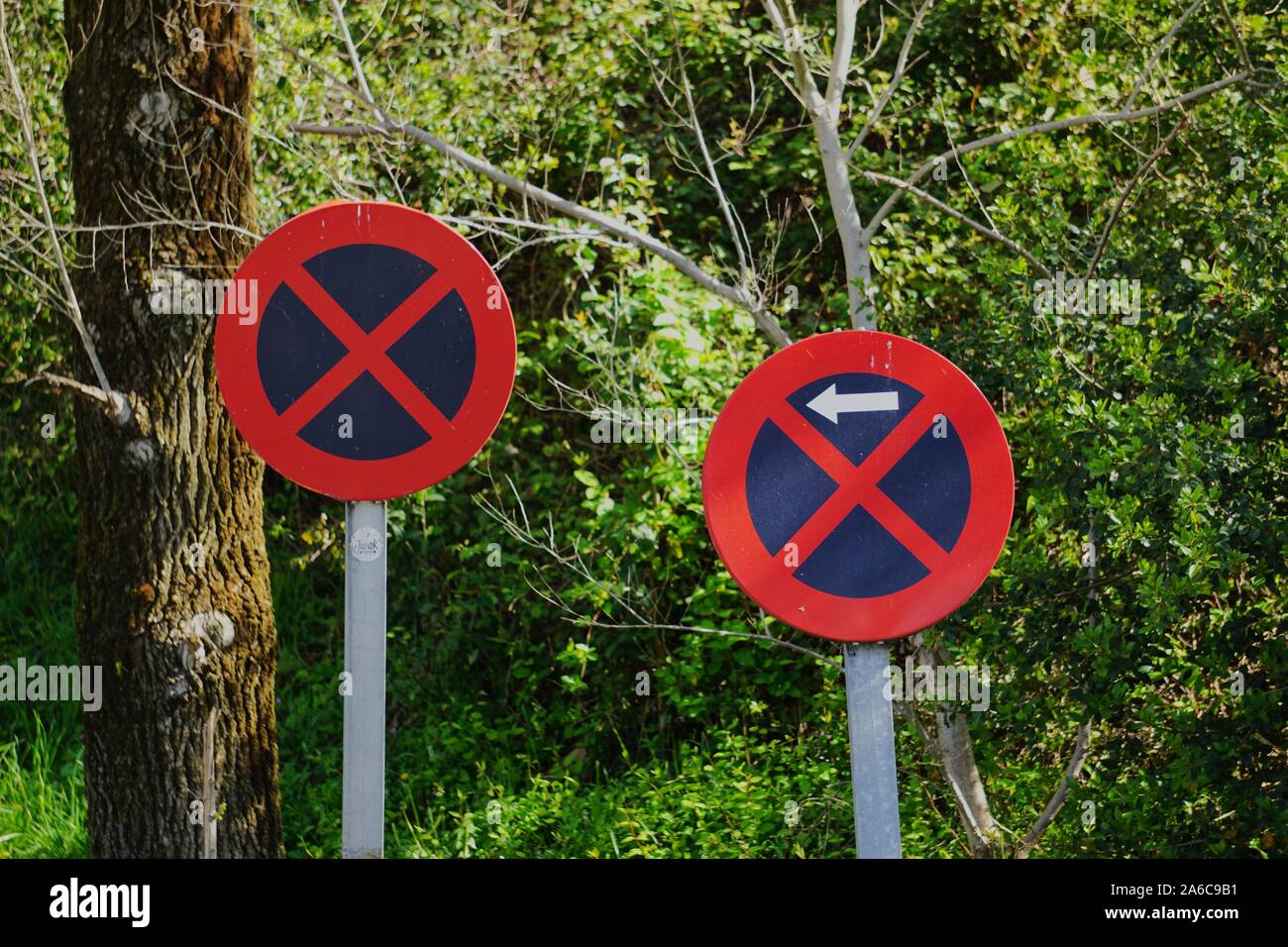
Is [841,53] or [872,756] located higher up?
[841,53]

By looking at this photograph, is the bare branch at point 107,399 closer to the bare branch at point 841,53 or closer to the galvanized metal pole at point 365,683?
the galvanized metal pole at point 365,683

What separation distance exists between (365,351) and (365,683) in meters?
0.75

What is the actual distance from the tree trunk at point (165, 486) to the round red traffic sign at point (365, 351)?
1.74 metres

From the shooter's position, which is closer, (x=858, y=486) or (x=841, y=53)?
(x=858, y=486)

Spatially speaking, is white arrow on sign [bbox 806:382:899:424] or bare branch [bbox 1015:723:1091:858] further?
bare branch [bbox 1015:723:1091:858]

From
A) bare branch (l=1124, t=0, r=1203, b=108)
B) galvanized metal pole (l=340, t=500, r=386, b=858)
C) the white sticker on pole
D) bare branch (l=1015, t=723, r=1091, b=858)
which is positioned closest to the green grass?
galvanized metal pole (l=340, t=500, r=386, b=858)

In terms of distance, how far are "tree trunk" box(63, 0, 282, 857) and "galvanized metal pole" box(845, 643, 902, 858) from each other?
8.55 feet

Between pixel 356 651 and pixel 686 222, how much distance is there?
4940 millimetres

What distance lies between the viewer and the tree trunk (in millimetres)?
4855

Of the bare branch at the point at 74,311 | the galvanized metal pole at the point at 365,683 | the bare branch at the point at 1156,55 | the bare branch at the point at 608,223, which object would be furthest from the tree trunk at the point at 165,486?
the bare branch at the point at 1156,55

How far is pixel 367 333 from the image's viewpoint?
324 cm

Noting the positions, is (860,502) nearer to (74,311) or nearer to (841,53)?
(841,53)

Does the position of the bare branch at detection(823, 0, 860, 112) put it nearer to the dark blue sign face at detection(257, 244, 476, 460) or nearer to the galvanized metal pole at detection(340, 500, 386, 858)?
the dark blue sign face at detection(257, 244, 476, 460)

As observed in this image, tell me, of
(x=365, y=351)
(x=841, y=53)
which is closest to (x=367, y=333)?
(x=365, y=351)
